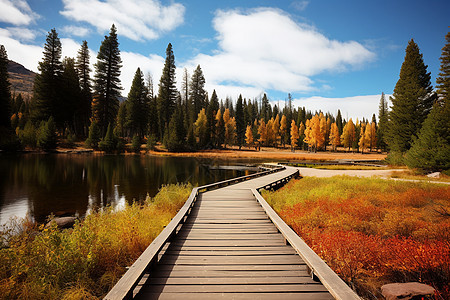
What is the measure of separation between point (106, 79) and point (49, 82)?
1203cm

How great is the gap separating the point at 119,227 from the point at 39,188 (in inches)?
602

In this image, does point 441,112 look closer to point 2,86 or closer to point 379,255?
point 379,255

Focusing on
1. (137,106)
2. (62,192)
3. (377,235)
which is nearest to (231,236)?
(377,235)

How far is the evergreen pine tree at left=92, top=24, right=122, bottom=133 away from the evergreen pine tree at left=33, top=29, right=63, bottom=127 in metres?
8.36

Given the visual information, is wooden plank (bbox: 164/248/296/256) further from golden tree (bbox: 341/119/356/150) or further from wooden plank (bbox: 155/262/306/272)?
golden tree (bbox: 341/119/356/150)

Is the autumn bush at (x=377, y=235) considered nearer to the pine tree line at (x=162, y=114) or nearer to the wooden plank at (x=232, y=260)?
the wooden plank at (x=232, y=260)

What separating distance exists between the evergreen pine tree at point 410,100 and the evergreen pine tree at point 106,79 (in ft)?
176

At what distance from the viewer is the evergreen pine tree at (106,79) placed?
162 ft

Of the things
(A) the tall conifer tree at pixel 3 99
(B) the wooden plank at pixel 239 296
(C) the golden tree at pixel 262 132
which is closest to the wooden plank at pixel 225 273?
(B) the wooden plank at pixel 239 296

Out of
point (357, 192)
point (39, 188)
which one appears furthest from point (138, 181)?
point (357, 192)

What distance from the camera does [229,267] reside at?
430 centimetres

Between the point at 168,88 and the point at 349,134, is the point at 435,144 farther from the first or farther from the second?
the point at 349,134

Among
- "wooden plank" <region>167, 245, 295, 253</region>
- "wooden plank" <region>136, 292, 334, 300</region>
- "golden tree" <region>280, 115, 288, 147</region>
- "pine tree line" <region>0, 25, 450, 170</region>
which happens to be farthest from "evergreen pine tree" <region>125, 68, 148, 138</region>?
"wooden plank" <region>136, 292, 334, 300</region>

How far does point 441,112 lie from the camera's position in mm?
19094
